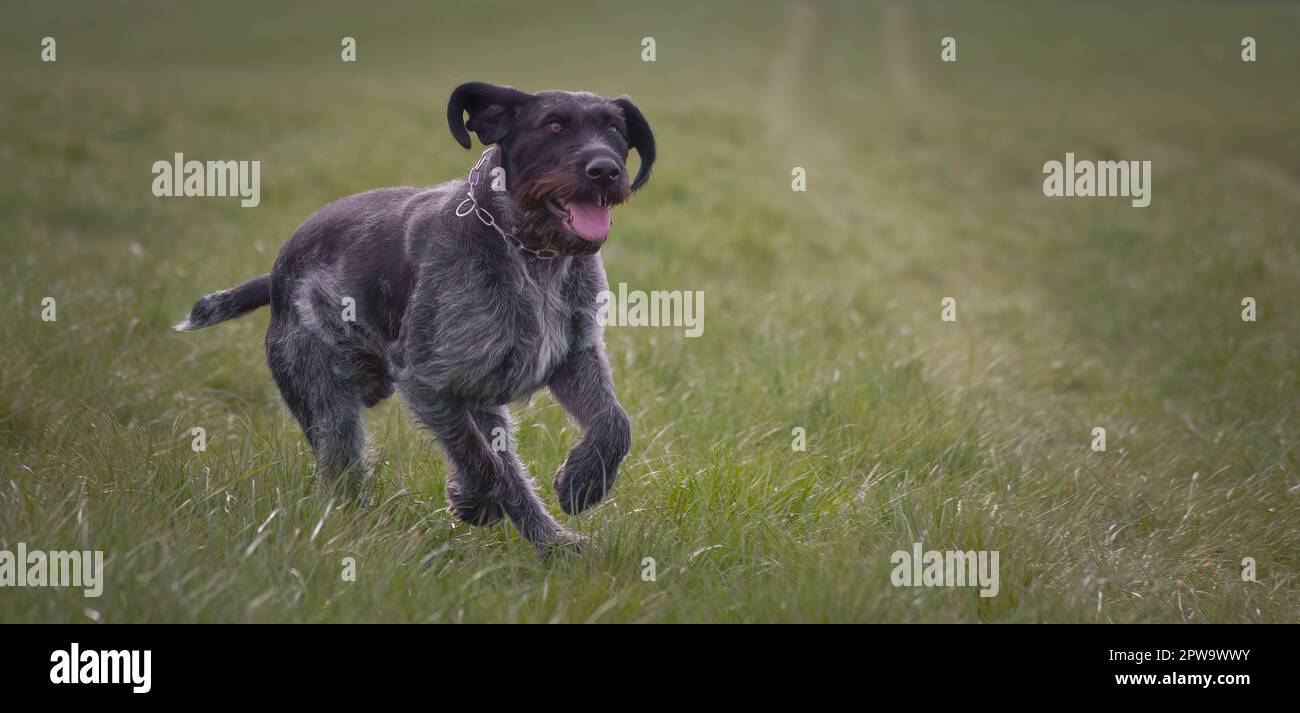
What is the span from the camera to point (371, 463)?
188 inches

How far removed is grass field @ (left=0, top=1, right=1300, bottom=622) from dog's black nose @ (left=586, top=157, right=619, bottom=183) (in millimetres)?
1362

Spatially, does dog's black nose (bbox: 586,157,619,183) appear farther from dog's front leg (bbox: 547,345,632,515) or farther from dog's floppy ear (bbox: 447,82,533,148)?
dog's front leg (bbox: 547,345,632,515)

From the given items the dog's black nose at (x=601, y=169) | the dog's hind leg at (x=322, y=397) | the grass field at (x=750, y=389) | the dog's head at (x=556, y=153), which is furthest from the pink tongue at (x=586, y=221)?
the dog's hind leg at (x=322, y=397)

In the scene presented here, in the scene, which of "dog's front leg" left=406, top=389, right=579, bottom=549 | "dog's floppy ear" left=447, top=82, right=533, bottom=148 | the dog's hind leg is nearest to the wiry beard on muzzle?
"dog's floppy ear" left=447, top=82, right=533, bottom=148

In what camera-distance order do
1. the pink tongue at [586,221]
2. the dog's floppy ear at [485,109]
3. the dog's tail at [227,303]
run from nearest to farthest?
the pink tongue at [586,221]
the dog's floppy ear at [485,109]
the dog's tail at [227,303]

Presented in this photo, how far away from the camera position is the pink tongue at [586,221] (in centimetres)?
406

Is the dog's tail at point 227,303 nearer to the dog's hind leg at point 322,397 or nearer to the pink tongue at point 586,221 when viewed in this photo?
the dog's hind leg at point 322,397

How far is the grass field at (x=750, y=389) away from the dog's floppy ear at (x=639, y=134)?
1.34m

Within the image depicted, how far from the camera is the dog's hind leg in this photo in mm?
4590

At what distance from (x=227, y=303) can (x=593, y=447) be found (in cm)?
199

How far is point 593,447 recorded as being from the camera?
421 cm

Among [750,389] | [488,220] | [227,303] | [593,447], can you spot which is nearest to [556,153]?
[488,220]
